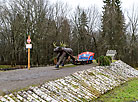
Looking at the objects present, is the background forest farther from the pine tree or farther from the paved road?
the paved road

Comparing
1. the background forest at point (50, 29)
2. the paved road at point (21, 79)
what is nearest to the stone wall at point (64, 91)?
the paved road at point (21, 79)

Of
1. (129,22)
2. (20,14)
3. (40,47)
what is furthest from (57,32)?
(129,22)

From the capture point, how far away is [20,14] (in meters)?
22.3

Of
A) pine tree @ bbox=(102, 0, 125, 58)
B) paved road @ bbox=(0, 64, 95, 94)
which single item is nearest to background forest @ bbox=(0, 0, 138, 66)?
pine tree @ bbox=(102, 0, 125, 58)

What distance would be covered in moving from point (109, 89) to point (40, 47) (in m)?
18.6

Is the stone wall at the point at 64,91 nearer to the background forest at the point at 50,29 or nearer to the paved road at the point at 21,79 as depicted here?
the paved road at the point at 21,79

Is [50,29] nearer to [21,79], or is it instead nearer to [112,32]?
[112,32]

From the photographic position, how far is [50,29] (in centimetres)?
2475

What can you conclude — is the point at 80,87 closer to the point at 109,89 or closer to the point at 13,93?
the point at 109,89

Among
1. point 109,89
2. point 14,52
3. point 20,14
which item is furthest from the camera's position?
point 14,52

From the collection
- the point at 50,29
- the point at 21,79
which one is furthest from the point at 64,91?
the point at 50,29

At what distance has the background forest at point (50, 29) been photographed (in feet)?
73.7

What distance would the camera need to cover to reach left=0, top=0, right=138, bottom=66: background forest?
2247cm

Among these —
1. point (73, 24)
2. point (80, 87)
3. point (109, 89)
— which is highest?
point (73, 24)
